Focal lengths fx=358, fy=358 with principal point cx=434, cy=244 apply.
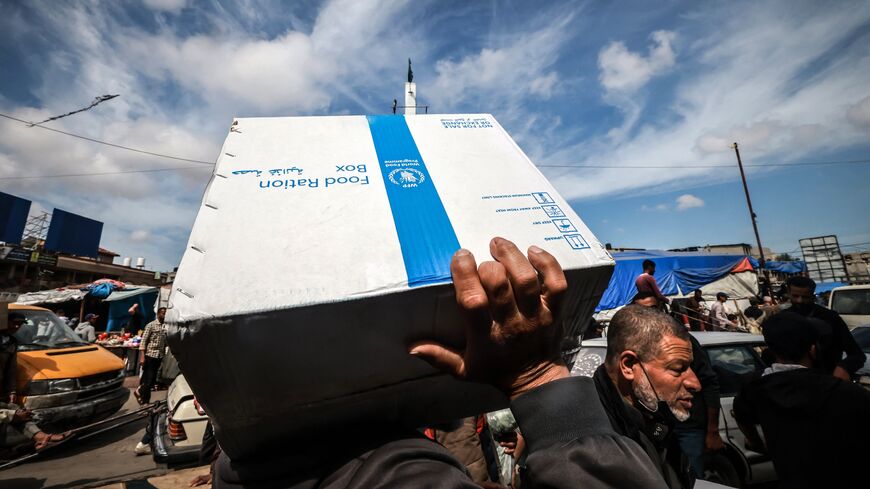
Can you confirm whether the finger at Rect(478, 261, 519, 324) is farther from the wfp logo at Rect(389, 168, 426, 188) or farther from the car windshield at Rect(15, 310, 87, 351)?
the car windshield at Rect(15, 310, 87, 351)

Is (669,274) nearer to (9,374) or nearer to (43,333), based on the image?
(9,374)

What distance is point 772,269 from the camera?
73.0 feet

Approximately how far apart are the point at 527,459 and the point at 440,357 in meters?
Answer: 0.27

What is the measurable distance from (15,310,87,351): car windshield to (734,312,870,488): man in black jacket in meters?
9.22

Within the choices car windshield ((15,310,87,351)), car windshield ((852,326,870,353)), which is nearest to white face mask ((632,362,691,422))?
car windshield ((852,326,870,353))

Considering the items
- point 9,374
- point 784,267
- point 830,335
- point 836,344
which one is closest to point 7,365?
point 9,374

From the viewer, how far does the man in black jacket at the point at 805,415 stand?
1924 millimetres

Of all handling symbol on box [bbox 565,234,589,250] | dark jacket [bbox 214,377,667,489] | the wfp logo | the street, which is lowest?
the street

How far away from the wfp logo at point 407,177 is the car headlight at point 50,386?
284 inches

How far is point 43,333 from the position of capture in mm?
6195

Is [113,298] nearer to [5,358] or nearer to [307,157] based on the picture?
[5,358]

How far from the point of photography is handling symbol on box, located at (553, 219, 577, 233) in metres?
0.93

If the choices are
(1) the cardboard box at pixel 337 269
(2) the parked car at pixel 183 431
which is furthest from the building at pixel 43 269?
(1) the cardboard box at pixel 337 269

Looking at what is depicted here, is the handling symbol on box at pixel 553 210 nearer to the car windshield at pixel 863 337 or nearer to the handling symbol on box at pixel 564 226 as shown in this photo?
the handling symbol on box at pixel 564 226
